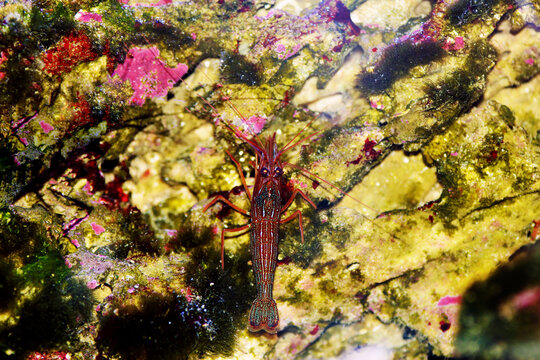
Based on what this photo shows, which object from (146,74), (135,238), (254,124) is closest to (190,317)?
(135,238)

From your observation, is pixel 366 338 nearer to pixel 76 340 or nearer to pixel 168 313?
pixel 168 313

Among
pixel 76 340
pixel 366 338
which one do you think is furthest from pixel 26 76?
pixel 366 338

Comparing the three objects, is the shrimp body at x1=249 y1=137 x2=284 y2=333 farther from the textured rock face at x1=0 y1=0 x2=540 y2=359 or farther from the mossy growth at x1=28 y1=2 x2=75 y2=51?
the mossy growth at x1=28 y1=2 x2=75 y2=51

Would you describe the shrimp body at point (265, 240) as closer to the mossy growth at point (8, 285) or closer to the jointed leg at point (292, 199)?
the jointed leg at point (292, 199)

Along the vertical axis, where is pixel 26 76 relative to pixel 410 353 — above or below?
above

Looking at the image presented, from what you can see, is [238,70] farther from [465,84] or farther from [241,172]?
[465,84]

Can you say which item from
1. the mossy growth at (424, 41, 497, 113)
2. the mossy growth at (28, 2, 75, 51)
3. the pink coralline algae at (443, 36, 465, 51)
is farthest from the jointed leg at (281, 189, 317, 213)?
the mossy growth at (28, 2, 75, 51)
